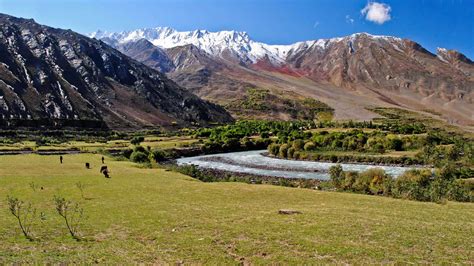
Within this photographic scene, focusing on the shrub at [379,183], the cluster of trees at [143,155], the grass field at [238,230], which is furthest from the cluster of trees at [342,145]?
the grass field at [238,230]

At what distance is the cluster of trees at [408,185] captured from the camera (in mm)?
50166

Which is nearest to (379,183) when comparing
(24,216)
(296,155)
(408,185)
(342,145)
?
(408,185)

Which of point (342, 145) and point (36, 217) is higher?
point (342, 145)

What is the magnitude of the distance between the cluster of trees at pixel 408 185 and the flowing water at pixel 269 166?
2270cm

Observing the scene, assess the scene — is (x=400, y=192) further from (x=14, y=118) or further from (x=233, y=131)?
(x=14, y=118)

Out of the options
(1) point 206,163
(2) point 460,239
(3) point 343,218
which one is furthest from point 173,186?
(1) point 206,163

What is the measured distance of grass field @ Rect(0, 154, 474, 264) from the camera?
21.8 m

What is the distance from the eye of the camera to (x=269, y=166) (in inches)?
4318

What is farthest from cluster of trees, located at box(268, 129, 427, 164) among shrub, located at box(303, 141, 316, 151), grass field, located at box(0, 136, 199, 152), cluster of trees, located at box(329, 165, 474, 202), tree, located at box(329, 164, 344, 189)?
cluster of trees, located at box(329, 165, 474, 202)

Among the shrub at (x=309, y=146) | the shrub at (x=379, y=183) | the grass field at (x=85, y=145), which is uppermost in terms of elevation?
the shrub at (x=309, y=146)

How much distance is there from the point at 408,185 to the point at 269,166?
57.4 m

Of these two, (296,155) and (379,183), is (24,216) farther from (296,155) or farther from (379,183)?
(296,155)

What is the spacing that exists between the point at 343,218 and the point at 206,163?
286ft

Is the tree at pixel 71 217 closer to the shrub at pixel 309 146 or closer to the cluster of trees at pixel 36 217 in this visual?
the cluster of trees at pixel 36 217
